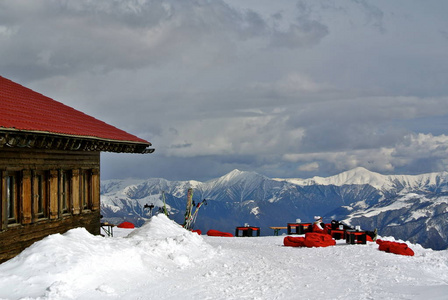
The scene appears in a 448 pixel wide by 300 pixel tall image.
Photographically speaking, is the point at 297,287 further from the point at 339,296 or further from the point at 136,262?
the point at 136,262

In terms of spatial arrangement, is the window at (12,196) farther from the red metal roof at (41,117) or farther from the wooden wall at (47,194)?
the red metal roof at (41,117)

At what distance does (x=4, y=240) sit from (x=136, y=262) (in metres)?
4.36

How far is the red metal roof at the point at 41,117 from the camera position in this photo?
1704 centimetres

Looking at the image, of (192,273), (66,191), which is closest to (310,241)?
(192,273)

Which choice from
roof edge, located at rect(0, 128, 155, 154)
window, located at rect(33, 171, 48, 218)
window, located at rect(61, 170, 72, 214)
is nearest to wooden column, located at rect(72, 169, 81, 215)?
window, located at rect(61, 170, 72, 214)

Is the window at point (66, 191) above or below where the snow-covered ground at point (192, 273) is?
above

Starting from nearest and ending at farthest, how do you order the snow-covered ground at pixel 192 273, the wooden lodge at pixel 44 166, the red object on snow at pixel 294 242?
the snow-covered ground at pixel 192 273 < the wooden lodge at pixel 44 166 < the red object on snow at pixel 294 242

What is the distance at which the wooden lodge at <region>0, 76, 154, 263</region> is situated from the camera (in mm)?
17172

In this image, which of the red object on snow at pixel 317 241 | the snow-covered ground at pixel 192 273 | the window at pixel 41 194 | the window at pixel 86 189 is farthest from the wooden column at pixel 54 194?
the red object on snow at pixel 317 241

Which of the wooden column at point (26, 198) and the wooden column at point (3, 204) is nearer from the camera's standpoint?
the wooden column at point (3, 204)

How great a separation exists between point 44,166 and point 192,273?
22.3 feet

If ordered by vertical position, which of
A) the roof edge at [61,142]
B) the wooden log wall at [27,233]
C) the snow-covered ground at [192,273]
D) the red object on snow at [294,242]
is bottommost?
the red object on snow at [294,242]

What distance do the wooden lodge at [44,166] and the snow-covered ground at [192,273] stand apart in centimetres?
137

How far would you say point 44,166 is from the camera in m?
19.6
